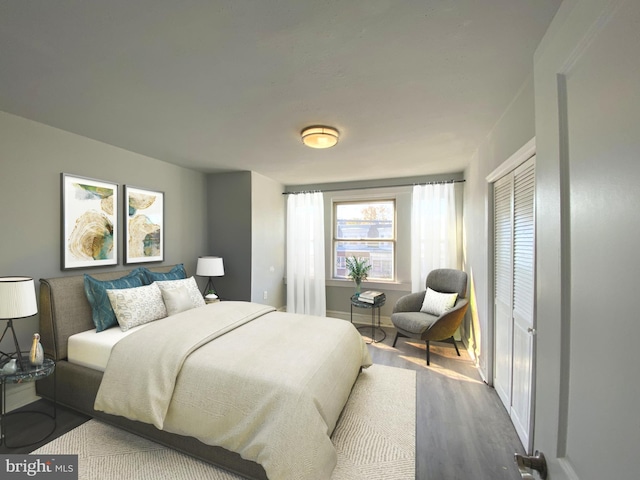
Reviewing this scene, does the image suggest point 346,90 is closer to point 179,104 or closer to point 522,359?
point 179,104

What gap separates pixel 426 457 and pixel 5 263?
354 cm

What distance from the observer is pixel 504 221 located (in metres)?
2.40

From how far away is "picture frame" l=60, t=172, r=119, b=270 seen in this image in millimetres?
2637

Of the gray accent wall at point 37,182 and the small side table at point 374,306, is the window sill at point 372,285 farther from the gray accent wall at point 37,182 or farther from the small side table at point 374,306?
the gray accent wall at point 37,182

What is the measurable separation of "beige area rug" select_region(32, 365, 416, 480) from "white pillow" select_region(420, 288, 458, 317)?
140 centimetres

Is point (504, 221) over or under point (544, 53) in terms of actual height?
under

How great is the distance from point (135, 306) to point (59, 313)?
56 centimetres

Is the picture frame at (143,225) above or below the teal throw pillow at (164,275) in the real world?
above

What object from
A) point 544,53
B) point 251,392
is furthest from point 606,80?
point 251,392

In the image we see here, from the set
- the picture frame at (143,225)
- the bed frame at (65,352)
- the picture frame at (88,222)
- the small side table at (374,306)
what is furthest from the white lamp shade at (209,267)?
the small side table at (374,306)

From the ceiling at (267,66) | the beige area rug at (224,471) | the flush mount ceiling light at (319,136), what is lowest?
the beige area rug at (224,471)

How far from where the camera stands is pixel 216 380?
5.74ft

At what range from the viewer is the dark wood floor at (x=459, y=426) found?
1.77m

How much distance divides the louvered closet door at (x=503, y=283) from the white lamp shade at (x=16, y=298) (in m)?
3.63
